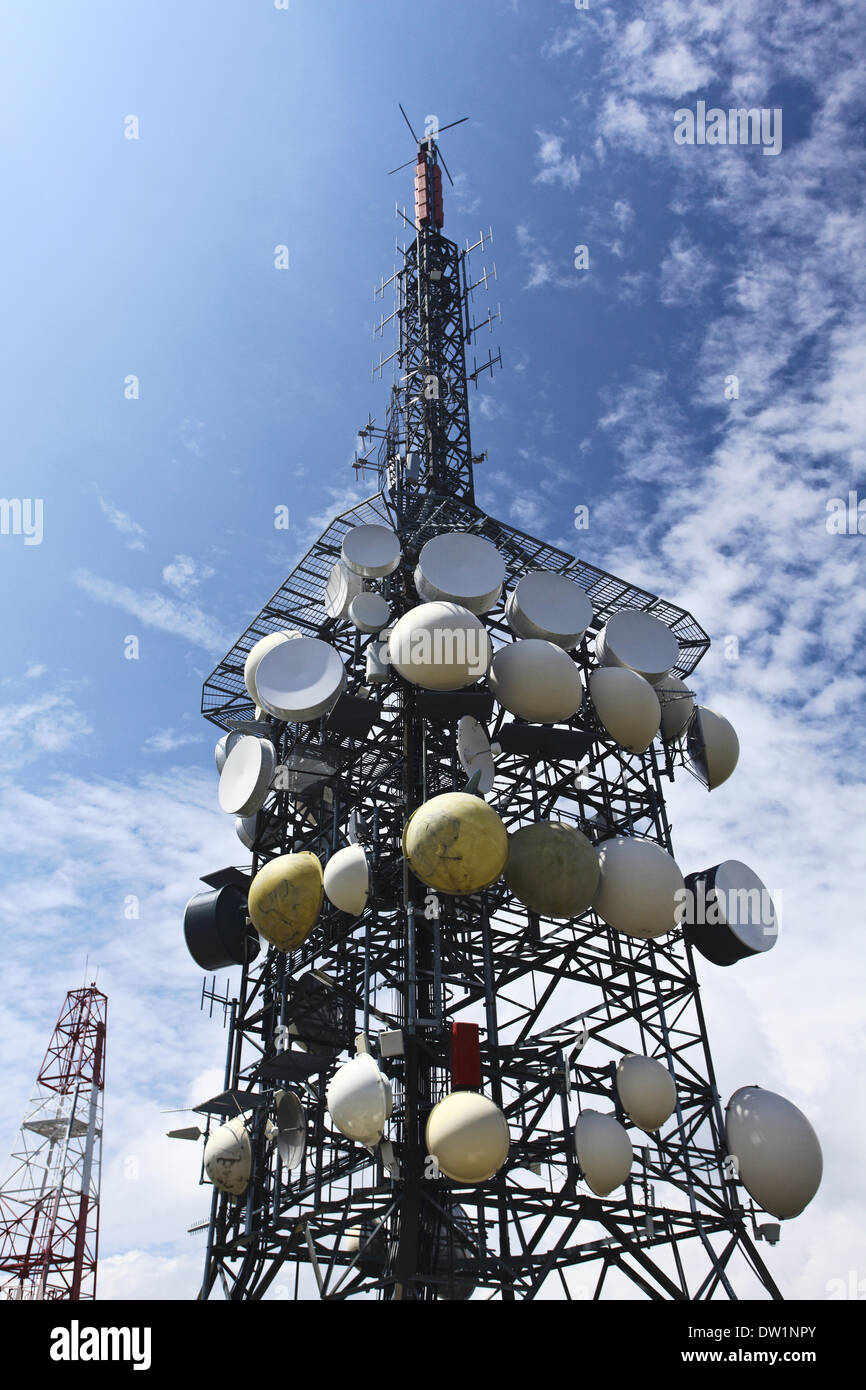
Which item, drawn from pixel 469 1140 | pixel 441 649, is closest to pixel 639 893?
pixel 469 1140

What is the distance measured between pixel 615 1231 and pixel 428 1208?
494 cm

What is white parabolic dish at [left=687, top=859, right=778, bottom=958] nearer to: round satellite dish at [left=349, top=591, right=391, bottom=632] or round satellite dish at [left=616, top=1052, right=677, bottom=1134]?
round satellite dish at [left=616, top=1052, right=677, bottom=1134]

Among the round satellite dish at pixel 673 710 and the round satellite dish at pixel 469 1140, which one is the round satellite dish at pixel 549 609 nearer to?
the round satellite dish at pixel 673 710

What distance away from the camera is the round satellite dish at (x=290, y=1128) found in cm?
2708

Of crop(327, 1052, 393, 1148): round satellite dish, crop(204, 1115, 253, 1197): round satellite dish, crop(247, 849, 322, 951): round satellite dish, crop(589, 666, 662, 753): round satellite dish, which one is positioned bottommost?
crop(204, 1115, 253, 1197): round satellite dish

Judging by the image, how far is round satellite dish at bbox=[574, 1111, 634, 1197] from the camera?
2380 centimetres

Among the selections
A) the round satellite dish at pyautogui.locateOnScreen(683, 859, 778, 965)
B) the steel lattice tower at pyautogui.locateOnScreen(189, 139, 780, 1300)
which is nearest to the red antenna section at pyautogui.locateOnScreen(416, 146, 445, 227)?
the steel lattice tower at pyautogui.locateOnScreen(189, 139, 780, 1300)

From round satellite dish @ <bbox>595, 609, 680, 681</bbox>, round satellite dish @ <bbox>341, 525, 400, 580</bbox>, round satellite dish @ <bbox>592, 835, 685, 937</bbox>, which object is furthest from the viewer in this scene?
round satellite dish @ <bbox>595, 609, 680, 681</bbox>

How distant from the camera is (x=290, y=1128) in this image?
27.4m

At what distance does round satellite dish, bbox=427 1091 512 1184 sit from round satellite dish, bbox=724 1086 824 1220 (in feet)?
24.7

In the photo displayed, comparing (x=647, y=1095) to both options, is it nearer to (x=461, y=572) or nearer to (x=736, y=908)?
(x=736, y=908)

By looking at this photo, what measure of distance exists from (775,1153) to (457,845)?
37.4 ft
